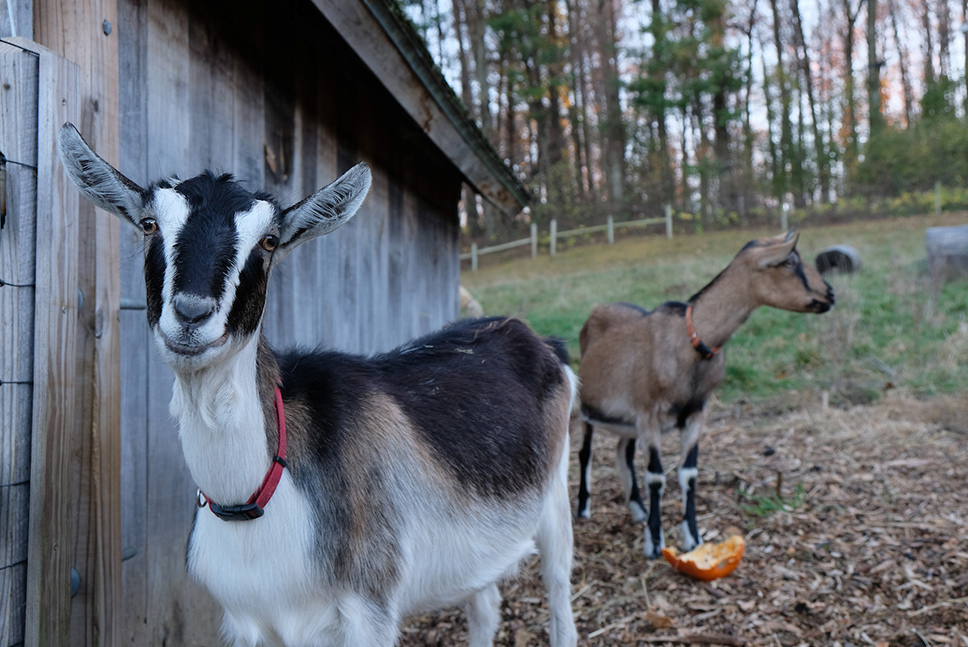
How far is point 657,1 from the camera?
1099 inches

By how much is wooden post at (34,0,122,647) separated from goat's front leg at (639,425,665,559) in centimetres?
343

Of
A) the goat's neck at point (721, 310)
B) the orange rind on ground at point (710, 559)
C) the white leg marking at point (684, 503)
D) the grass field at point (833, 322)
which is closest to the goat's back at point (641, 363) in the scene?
the goat's neck at point (721, 310)

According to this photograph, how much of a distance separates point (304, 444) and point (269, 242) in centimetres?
67

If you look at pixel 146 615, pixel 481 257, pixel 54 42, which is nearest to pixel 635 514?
pixel 146 615

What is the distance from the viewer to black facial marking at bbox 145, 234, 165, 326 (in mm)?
1803

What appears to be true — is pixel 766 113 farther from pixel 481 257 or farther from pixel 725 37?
pixel 481 257

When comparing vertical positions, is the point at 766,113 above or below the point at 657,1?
below

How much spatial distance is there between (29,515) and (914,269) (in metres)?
14.4

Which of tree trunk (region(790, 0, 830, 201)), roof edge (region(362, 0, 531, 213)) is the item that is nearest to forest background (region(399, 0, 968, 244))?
tree trunk (region(790, 0, 830, 201))

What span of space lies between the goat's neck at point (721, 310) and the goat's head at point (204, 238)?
3661mm

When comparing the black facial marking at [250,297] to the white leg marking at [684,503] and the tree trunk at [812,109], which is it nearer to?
the white leg marking at [684,503]

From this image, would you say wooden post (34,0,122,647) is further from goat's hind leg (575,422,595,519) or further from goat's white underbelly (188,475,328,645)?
goat's hind leg (575,422,595,519)

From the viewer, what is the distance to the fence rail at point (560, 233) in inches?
1043

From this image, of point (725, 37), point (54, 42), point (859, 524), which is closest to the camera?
point (54, 42)
